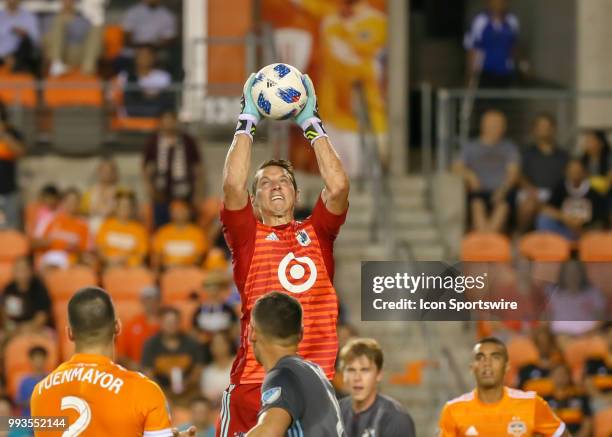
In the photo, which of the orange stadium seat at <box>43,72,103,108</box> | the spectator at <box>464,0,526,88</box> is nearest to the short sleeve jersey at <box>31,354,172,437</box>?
the orange stadium seat at <box>43,72,103,108</box>

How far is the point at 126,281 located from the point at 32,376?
66.3 inches

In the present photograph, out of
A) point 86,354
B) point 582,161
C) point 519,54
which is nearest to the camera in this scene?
point 86,354

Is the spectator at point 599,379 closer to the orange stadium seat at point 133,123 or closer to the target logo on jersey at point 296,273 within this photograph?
the target logo on jersey at point 296,273

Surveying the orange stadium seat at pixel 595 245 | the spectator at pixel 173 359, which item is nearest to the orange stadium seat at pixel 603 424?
the orange stadium seat at pixel 595 245

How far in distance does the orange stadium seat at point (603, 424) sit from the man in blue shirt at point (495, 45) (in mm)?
5495

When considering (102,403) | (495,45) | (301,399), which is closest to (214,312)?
(495,45)

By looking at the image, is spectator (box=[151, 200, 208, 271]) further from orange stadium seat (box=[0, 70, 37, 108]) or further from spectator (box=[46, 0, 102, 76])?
spectator (box=[46, 0, 102, 76])

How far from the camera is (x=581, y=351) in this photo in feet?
41.6

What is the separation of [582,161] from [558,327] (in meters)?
2.68

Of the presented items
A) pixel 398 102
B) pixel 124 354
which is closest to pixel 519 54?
pixel 398 102

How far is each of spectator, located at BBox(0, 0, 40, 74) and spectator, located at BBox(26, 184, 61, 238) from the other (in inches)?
78.1

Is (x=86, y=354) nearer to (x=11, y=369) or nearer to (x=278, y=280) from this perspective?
(x=278, y=280)

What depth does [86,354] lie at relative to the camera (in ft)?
21.5

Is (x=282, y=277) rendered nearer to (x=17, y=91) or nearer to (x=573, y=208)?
(x=573, y=208)
